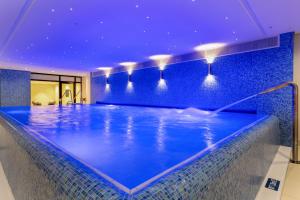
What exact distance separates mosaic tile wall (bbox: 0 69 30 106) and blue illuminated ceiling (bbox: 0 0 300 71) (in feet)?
16.2

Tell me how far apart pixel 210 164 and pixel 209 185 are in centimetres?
14

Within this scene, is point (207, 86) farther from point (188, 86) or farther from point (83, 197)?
point (83, 197)

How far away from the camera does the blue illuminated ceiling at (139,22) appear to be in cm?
279

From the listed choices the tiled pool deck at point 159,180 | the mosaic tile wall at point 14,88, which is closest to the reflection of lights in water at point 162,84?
the tiled pool deck at point 159,180

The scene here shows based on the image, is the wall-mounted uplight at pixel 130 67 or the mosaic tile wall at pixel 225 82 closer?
the mosaic tile wall at pixel 225 82

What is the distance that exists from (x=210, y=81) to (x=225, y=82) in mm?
428

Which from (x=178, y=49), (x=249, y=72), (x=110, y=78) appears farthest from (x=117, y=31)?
(x=110, y=78)

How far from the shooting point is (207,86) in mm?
5344

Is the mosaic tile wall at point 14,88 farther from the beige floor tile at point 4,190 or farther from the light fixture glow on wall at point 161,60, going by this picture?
the beige floor tile at point 4,190

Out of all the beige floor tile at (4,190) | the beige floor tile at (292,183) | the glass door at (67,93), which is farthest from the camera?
the glass door at (67,93)

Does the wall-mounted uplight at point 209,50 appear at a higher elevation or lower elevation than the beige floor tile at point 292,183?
higher

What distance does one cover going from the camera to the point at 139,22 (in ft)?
11.3

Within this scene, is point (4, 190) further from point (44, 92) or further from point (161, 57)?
point (44, 92)

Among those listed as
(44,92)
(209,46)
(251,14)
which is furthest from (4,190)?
(44,92)
